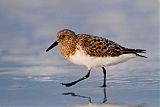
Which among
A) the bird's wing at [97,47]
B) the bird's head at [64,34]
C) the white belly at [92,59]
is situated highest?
the bird's head at [64,34]

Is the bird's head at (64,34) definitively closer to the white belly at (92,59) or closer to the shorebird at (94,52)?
the shorebird at (94,52)

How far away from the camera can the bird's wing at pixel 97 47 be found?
7.99 m

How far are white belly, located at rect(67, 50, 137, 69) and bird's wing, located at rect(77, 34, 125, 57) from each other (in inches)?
2.1

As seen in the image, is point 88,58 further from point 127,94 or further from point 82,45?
point 127,94

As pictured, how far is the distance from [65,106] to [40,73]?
2259 millimetres

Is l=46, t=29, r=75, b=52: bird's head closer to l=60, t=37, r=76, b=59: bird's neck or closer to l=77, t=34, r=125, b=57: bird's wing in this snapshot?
l=60, t=37, r=76, b=59: bird's neck

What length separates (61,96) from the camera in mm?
7285

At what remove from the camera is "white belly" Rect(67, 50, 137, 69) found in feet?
26.1

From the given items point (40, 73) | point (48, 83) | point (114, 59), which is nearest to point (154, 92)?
point (114, 59)

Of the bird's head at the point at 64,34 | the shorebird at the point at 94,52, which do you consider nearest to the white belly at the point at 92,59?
the shorebird at the point at 94,52

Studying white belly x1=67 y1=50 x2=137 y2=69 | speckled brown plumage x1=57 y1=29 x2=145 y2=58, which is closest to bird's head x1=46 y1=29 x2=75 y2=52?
speckled brown plumage x1=57 y1=29 x2=145 y2=58

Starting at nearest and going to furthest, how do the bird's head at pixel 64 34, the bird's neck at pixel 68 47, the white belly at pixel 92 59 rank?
the white belly at pixel 92 59, the bird's neck at pixel 68 47, the bird's head at pixel 64 34

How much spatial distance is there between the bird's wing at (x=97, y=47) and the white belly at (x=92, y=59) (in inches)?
2.1

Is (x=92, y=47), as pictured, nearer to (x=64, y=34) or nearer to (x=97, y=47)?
(x=97, y=47)
